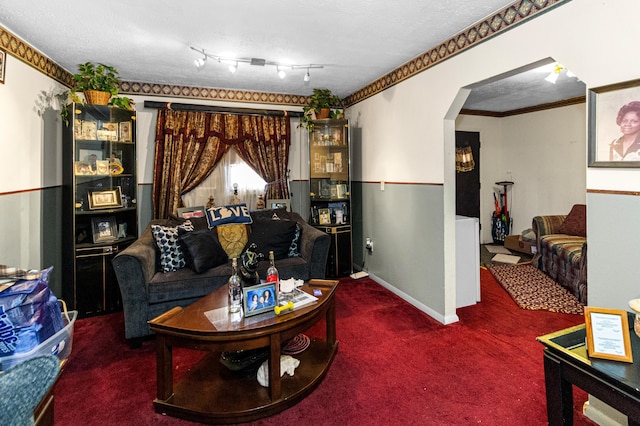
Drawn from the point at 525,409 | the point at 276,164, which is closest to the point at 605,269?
the point at 525,409

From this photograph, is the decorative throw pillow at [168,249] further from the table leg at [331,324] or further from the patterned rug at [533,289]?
the patterned rug at [533,289]

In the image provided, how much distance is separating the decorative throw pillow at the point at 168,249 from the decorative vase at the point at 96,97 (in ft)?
4.93

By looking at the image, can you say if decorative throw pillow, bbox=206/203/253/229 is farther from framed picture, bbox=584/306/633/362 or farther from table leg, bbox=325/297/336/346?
framed picture, bbox=584/306/633/362

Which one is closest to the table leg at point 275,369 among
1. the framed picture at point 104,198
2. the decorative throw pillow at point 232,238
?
the decorative throw pillow at point 232,238

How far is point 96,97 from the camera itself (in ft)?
11.4

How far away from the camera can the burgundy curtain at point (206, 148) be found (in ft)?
13.9

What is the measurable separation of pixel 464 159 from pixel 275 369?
207 inches

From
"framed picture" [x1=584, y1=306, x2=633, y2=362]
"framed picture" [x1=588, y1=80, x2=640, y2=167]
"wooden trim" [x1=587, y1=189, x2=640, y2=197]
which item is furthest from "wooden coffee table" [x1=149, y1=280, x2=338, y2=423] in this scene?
"framed picture" [x1=588, y1=80, x2=640, y2=167]

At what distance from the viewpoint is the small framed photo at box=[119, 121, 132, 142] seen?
3.70 m

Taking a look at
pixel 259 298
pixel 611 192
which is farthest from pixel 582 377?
pixel 259 298

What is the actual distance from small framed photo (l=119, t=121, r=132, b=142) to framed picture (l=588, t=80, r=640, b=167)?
410cm

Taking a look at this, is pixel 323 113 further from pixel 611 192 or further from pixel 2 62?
pixel 611 192

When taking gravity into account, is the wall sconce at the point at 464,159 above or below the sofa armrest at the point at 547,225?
above

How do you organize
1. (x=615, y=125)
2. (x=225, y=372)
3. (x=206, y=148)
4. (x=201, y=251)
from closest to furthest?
(x=615, y=125), (x=225, y=372), (x=201, y=251), (x=206, y=148)
